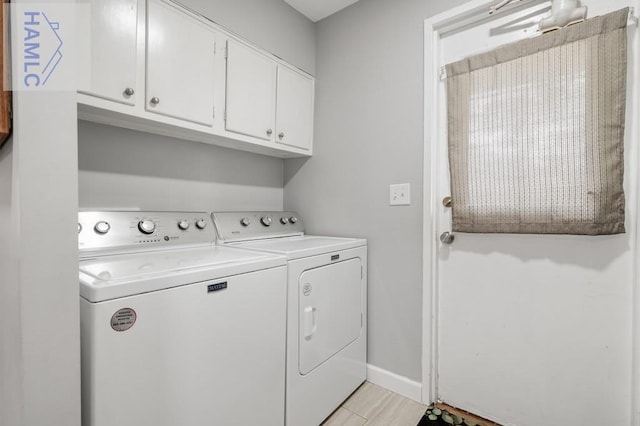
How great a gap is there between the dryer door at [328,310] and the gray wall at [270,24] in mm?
1386

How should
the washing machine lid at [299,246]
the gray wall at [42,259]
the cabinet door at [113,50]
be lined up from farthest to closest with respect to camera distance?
the washing machine lid at [299,246]
the cabinet door at [113,50]
the gray wall at [42,259]

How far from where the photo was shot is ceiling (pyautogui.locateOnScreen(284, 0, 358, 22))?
1.96 metres

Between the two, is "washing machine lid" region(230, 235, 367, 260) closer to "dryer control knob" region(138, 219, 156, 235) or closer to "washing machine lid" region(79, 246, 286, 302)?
"washing machine lid" region(79, 246, 286, 302)

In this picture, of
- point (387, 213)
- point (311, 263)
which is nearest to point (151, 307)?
point (311, 263)

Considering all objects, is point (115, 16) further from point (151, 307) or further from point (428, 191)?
point (428, 191)

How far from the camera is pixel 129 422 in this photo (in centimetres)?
84

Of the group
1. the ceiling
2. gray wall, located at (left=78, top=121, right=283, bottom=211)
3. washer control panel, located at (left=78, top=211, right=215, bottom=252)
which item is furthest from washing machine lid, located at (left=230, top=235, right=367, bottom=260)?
the ceiling

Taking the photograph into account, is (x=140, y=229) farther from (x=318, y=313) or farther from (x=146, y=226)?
(x=318, y=313)

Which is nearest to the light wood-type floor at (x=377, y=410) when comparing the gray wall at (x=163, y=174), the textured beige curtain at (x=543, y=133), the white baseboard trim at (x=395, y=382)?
the white baseboard trim at (x=395, y=382)

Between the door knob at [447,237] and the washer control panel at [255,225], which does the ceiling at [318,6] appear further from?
the door knob at [447,237]

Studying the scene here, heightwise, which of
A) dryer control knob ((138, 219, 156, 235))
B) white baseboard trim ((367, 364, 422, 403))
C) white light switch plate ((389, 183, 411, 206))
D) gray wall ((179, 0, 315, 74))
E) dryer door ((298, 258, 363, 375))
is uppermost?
gray wall ((179, 0, 315, 74))

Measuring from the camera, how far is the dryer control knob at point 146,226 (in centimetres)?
139

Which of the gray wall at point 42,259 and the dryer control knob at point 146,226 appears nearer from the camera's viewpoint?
the gray wall at point 42,259

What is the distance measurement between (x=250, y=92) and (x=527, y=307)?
1854mm
